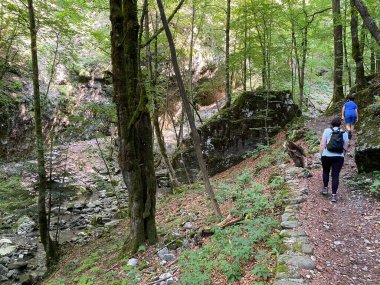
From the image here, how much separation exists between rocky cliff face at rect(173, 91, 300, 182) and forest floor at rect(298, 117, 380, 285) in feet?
20.6

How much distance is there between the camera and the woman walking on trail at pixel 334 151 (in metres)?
5.84

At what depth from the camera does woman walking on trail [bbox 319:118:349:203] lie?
5836 mm

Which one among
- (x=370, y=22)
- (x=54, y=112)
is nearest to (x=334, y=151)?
(x=370, y=22)

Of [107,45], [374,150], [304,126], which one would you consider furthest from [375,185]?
[107,45]

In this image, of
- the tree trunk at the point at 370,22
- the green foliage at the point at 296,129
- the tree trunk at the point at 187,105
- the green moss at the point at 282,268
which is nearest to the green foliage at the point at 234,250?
the green moss at the point at 282,268

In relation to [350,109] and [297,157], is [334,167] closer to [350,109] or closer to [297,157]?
[297,157]

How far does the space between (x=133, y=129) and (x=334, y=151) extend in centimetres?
411

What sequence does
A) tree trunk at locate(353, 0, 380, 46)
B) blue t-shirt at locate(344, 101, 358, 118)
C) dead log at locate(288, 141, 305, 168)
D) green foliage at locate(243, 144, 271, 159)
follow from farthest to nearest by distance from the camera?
green foliage at locate(243, 144, 271, 159) → blue t-shirt at locate(344, 101, 358, 118) → dead log at locate(288, 141, 305, 168) → tree trunk at locate(353, 0, 380, 46)

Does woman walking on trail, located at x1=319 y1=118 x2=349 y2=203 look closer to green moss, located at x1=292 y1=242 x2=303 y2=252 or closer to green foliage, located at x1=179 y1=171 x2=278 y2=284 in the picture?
green foliage, located at x1=179 y1=171 x2=278 y2=284

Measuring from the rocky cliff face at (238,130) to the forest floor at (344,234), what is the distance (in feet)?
20.6

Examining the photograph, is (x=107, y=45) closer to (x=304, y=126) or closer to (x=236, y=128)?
(x=236, y=128)

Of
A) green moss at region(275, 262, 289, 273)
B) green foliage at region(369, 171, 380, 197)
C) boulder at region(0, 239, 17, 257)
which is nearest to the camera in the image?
green moss at region(275, 262, 289, 273)

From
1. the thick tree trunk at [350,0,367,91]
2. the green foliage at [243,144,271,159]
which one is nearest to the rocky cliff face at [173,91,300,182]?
the green foliage at [243,144,271,159]

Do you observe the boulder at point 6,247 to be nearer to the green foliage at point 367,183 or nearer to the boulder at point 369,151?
the green foliage at point 367,183
